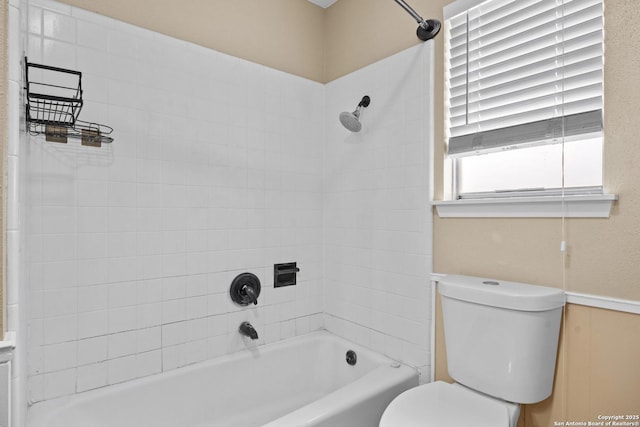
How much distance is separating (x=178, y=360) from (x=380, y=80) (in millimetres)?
1796

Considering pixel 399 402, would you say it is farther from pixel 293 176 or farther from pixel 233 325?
pixel 293 176

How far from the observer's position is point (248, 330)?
6.55 feet

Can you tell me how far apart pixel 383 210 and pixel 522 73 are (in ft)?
2.92

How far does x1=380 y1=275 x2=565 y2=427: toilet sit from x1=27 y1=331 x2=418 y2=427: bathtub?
25 centimetres

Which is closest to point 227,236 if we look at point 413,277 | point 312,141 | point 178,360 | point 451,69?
point 178,360

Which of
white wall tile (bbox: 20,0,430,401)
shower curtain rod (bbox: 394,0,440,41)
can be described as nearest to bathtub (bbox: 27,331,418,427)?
white wall tile (bbox: 20,0,430,401)

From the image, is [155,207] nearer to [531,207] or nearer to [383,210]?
[383,210]

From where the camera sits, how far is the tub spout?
198 cm

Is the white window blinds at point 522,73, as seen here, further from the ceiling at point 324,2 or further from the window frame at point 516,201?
the ceiling at point 324,2

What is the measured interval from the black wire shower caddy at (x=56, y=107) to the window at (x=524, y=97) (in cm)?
157

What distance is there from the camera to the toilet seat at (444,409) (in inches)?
49.5

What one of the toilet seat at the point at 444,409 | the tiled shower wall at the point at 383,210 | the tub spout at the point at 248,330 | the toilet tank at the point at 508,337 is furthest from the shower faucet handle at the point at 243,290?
the toilet tank at the point at 508,337

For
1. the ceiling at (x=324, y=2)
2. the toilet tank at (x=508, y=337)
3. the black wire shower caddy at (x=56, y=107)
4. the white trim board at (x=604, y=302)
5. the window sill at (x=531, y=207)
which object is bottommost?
the toilet tank at (x=508, y=337)

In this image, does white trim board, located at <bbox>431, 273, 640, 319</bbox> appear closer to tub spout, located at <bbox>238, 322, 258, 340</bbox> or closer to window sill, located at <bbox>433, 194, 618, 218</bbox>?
window sill, located at <bbox>433, 194, 618, 218</bbox>
